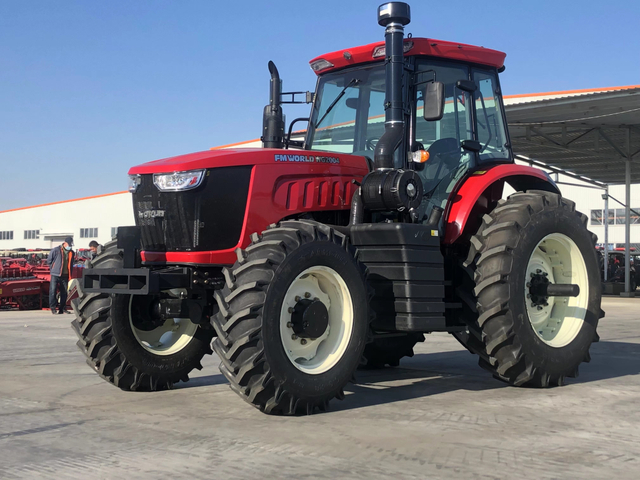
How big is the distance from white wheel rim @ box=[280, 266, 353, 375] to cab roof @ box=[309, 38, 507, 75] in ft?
7.07

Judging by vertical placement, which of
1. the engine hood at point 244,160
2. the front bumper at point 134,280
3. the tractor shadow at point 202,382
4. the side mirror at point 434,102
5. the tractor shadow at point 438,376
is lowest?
the tractor shadow at point 202,382

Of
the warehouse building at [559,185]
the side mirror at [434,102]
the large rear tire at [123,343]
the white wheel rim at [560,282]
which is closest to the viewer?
the side mirror at [434,102]

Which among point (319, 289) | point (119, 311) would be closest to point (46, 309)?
point (119, 311)

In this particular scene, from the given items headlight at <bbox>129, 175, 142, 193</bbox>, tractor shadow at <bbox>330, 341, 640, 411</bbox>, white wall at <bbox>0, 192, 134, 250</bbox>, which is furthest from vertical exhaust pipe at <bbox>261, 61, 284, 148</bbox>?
white wall at <bbox>0, 192, 134, 250</bbox>

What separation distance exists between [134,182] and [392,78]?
2163mm

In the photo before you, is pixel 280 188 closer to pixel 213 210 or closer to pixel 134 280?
pixel 213 210

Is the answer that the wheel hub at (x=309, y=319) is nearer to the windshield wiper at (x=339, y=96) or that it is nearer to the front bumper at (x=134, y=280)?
the front bumper at (x=134, y=280)

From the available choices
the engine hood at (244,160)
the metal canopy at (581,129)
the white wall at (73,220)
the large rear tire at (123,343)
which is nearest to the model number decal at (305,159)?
the engine hood at (244,160)

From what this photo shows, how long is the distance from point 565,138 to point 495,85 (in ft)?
50.8

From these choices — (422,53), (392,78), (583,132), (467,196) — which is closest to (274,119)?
(392,78)

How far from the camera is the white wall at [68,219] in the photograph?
57156 mm

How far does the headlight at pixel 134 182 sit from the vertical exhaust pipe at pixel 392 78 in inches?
72.1

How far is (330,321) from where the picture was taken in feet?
17.6

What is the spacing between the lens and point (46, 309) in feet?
58.8
